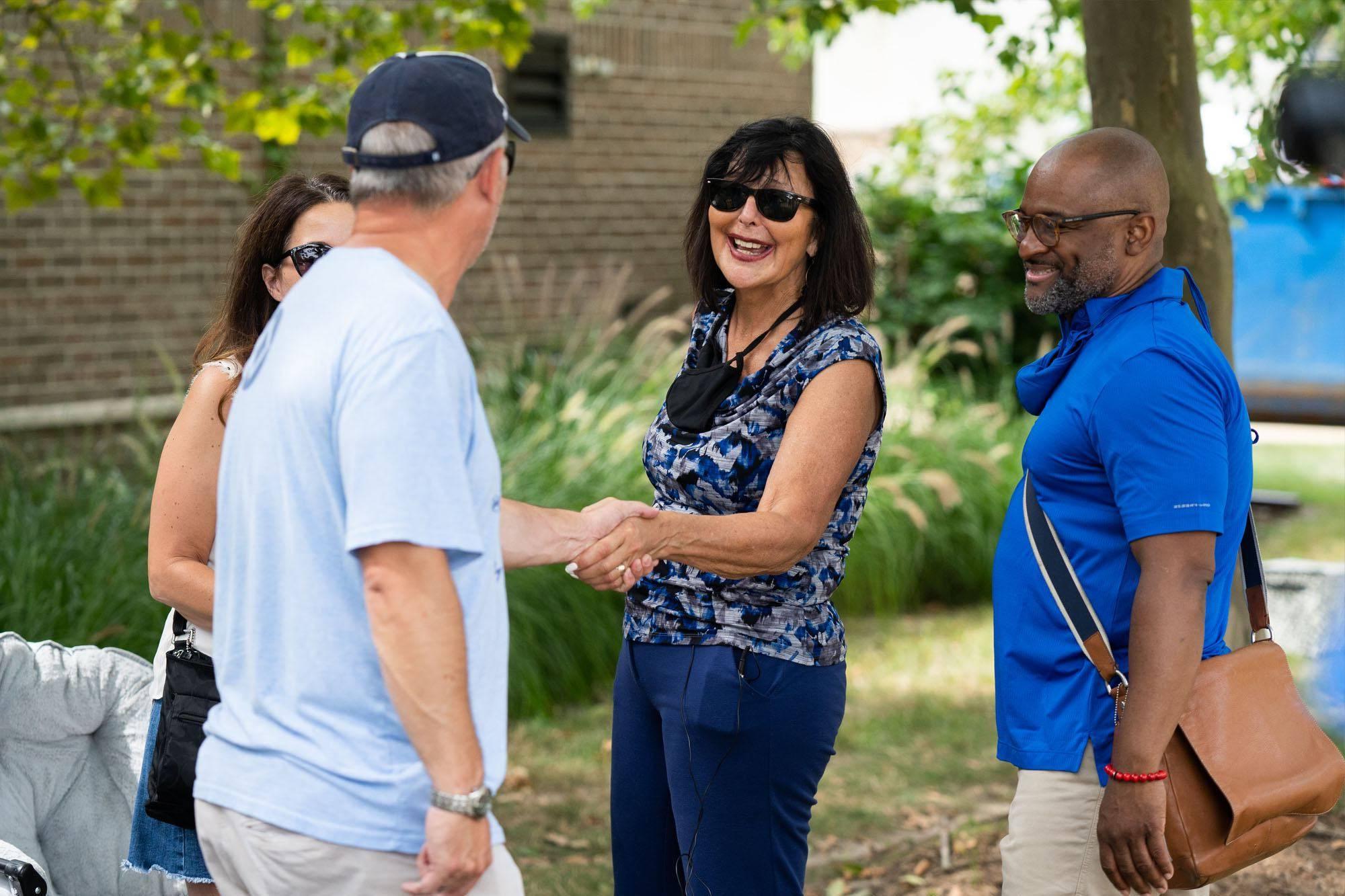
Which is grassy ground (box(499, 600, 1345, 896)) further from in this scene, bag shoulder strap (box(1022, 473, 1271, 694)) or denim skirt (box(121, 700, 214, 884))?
bag shoulder strap (box(1022, 473, 1271, 694))

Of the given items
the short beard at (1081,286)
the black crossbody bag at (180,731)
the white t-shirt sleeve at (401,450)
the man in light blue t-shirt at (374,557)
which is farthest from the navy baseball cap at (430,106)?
the black crossbody bag at (180,731)

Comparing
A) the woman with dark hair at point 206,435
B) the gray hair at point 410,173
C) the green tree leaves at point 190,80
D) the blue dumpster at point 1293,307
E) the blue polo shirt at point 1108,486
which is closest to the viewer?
the gray hair at point 410,173

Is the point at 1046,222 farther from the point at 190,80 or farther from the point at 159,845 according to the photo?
the point at 190,80

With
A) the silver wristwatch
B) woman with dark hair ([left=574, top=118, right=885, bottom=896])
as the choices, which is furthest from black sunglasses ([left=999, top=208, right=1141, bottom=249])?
the silver wristwatch

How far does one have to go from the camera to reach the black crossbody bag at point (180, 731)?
8.98 ft

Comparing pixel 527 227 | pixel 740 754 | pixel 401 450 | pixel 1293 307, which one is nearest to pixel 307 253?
pixel 401 450

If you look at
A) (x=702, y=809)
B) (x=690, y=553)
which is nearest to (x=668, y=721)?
(x=702, y=809)

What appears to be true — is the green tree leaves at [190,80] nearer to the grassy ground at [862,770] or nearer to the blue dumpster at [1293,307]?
the grassy ground at [862,770]

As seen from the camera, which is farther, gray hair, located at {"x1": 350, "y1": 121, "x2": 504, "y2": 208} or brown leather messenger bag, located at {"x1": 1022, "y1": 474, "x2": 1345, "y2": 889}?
brown leather messenger bag, located at {"x1": 1022, "y1": 474, "x2": 1345, "y2": 889}

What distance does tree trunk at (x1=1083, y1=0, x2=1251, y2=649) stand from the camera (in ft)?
13.9

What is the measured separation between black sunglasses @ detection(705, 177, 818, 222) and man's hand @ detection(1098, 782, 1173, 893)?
131cm

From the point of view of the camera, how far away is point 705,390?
298 centimetres

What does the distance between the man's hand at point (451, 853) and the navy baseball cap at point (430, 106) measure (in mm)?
898

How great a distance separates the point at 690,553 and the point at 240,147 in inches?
300
